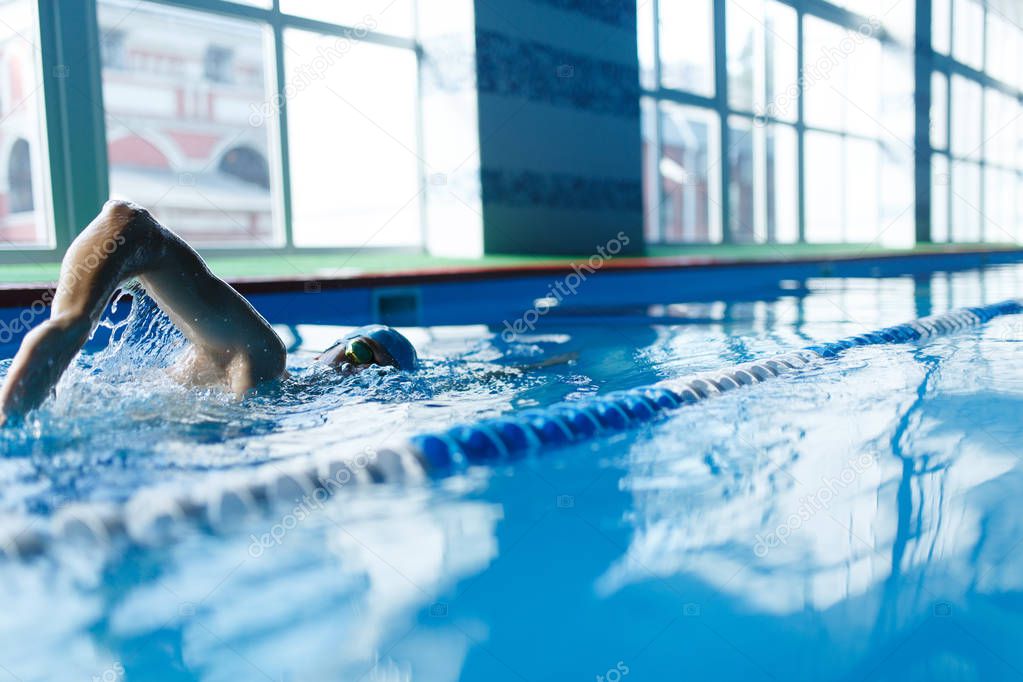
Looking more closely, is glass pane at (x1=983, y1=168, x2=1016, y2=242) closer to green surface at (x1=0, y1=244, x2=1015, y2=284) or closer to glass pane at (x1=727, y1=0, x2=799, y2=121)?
glass pane at (x1=727, y1=0, x2=799, y2=121)

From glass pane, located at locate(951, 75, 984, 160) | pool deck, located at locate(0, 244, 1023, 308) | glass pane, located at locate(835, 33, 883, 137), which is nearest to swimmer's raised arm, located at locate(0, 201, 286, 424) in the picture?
pool deck, located at locate(0, 244, 1023, 308)

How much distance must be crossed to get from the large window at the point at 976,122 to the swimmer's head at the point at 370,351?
1303 cm

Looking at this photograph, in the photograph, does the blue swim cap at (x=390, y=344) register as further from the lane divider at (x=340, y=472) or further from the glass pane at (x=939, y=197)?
the glass pane at (x=939, y=197)

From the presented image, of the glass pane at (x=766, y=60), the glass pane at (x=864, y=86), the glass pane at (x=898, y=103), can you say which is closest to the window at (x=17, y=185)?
the glass pane at (x=766, y=60)

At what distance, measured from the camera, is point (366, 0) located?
6957mm

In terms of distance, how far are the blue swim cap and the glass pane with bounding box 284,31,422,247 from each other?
441cm

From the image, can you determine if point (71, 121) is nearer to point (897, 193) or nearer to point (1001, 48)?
point (897, 193)

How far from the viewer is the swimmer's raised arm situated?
1396mm

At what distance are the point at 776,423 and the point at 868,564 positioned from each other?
0.72 m

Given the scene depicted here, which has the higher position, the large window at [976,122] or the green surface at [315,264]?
the large window at [976,122]

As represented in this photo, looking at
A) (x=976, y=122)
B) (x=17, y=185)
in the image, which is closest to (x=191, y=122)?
(x=17, y=185)

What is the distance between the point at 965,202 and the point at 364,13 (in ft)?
40.8

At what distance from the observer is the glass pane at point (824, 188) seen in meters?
11.8

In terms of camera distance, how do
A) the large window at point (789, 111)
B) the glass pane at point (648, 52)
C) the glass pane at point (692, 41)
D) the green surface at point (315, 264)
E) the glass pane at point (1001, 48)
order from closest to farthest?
the green surface at point (315, 264) → the glass pane at point (648, 52) → the glass pane at point (692, 41) → the large window at point (789, 111) → the glass pane at point (1001, 48)
